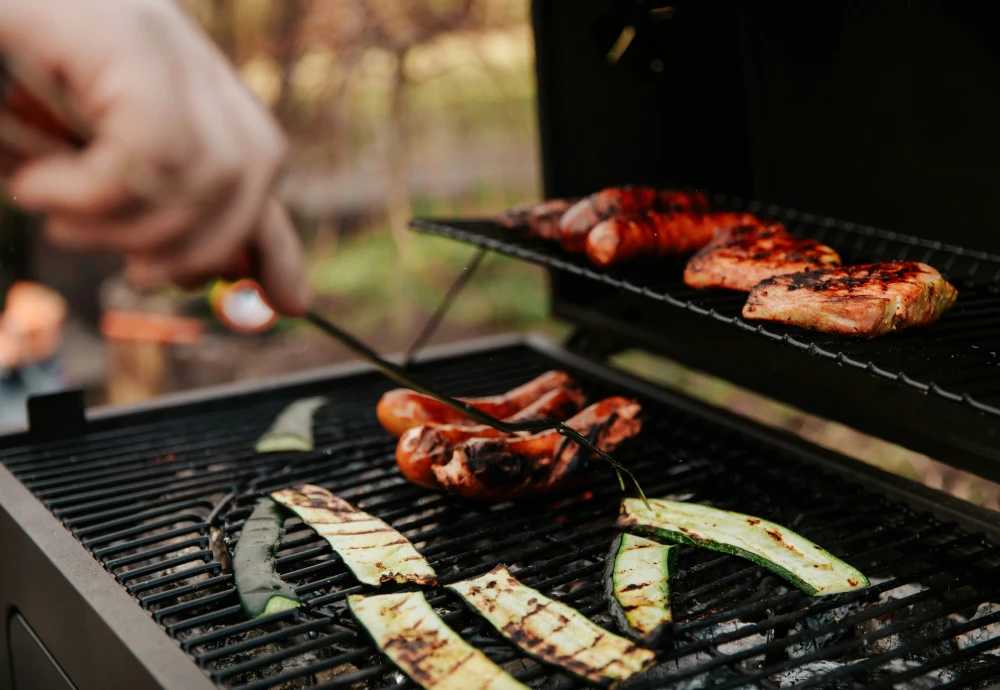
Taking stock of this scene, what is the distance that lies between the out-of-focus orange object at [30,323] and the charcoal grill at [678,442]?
3.73 m

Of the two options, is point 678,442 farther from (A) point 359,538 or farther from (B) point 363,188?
(B) point 363,188

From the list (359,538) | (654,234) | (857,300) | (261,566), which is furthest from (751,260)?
(261,566)

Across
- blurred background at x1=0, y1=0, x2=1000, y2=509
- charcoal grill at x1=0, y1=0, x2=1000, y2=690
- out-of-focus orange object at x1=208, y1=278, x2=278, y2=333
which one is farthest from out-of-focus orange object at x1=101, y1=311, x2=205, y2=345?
charcoal grill at x1=0, y1=0, x2=1000, y2=690

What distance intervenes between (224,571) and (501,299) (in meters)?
5.98

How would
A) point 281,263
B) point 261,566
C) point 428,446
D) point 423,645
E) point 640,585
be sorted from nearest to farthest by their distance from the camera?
point 281,263 → point 423,645 → point 640,585 → point 261,566 → point 428,446

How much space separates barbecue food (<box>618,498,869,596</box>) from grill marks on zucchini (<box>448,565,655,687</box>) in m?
0.42

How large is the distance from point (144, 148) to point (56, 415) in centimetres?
237

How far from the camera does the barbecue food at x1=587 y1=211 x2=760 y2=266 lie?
8.40 ft

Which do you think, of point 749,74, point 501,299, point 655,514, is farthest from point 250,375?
point 655,514

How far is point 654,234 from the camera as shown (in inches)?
106

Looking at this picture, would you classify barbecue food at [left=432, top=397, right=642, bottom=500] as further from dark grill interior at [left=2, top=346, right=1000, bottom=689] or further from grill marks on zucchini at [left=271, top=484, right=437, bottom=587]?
grill marks on zucchini at [left=271, top=484, right=437, bottom=587]

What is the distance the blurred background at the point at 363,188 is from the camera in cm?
738

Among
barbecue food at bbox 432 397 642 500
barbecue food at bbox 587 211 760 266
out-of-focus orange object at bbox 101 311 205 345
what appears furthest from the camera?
out-of-focus orange object at bbox 101 311 205 345

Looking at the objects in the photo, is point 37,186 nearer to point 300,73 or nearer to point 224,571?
point 224,571
